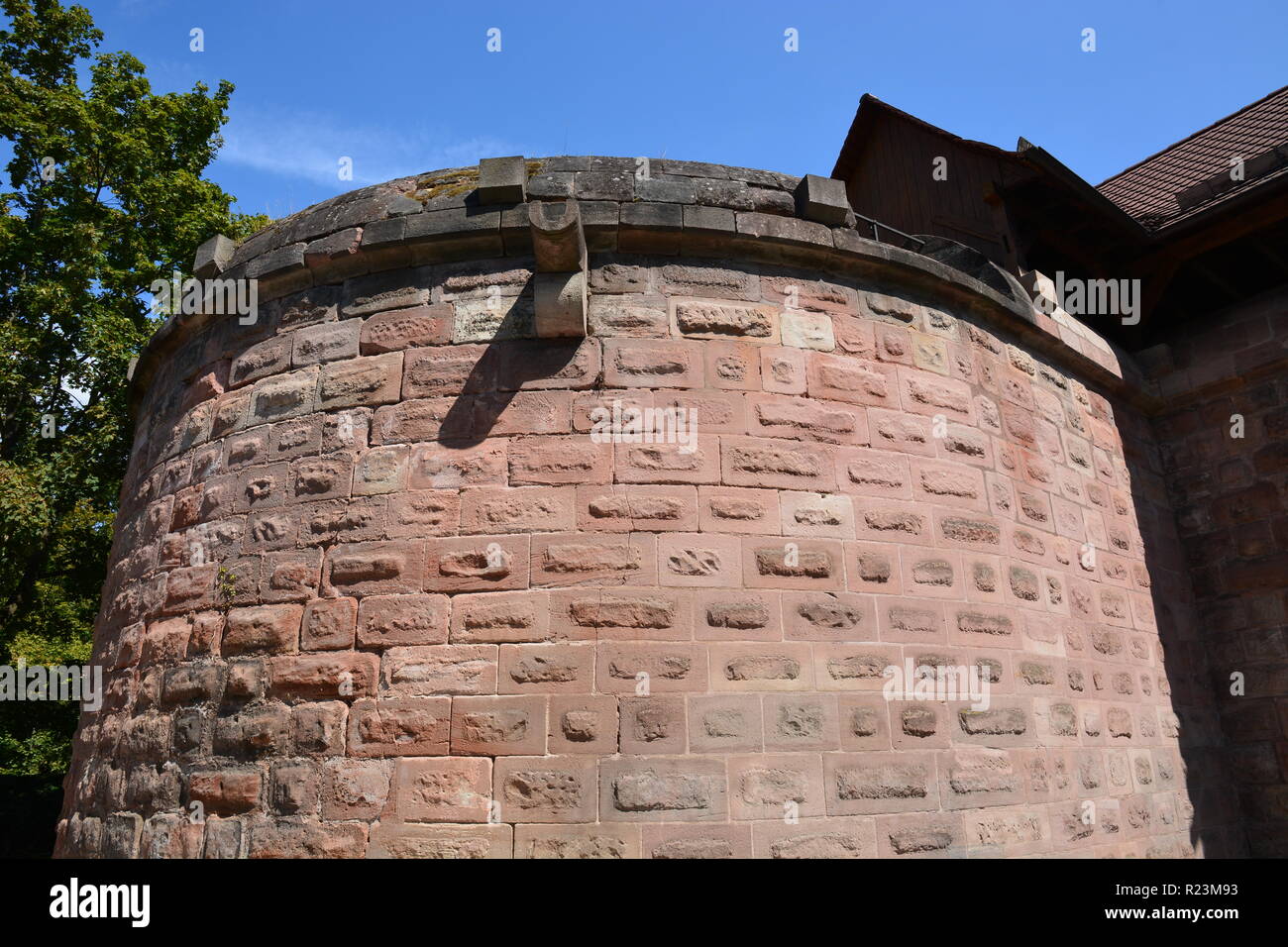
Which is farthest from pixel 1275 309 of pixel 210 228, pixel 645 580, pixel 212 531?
pixel 210 228

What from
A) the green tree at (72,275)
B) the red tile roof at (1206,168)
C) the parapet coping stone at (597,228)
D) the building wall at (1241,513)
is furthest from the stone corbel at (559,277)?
the green tree at (72,275)

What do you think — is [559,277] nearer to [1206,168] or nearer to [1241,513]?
[1241,513]

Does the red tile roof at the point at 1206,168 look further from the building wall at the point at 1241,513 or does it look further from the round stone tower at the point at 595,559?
the round stone tower at the point at 595,559

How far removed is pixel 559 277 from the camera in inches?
181

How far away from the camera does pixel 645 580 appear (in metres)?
4.20

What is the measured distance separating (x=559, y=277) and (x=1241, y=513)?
6.32 m

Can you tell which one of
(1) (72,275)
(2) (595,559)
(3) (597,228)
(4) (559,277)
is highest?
(1) (72,275)

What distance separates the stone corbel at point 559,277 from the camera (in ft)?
14.6

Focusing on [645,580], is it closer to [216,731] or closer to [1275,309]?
[216,731]

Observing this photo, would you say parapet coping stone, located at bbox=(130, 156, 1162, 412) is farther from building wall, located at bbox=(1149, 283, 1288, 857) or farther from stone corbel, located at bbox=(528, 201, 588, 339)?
building wall, located at bbox=(1149, 283, 1288, 857)

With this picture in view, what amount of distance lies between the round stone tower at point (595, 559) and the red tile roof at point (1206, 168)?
3.31m

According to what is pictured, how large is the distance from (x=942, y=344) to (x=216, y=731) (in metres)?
4.81

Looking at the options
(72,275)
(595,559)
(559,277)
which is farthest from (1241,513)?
(72,275)

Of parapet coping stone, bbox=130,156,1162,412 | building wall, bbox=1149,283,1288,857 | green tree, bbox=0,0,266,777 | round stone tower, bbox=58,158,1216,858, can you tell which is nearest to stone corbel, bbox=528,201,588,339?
round stone tower, bbox=58,158,1216,858
